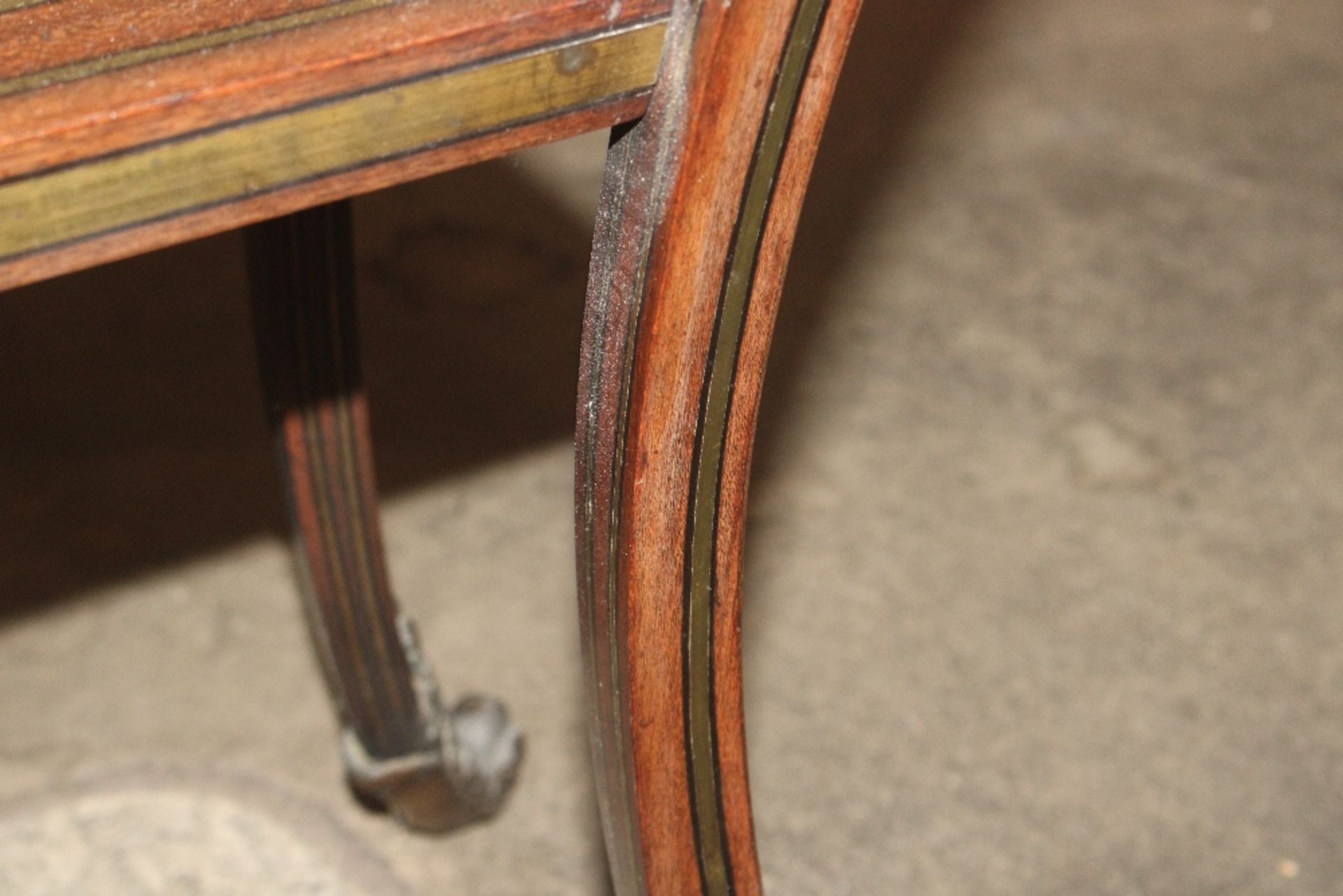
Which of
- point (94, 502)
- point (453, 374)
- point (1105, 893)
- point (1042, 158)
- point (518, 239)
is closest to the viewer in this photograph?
point (1105, 893)

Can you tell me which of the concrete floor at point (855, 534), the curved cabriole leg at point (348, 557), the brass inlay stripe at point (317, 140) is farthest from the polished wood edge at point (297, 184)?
the concrete floor at point (855, 534)

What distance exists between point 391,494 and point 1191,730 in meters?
0.71

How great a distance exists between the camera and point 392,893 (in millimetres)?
1129

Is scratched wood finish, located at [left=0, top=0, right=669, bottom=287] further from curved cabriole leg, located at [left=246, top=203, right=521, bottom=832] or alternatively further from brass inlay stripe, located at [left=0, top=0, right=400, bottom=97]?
curved cabriole leg, located at [left=246, top=203, right=521, bottom=832]

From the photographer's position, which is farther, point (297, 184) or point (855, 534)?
point (855, 534)

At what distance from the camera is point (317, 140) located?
17.2 inches

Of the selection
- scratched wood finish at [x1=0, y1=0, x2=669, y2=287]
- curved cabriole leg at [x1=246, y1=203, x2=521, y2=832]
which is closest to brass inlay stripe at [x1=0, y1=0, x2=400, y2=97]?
scratched wood finish at [x1=0, y1=0, x2=669, y2=287]

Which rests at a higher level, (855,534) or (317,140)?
(317,140)

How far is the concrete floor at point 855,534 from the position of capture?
1.17 metres

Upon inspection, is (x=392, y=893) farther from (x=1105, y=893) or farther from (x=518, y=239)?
(x=518, y=239)

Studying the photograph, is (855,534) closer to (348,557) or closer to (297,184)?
(348,557)

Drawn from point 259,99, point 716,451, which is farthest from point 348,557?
point 259,99

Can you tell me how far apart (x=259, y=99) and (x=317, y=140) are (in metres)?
0.02

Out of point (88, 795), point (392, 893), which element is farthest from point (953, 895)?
point (88, 795)
